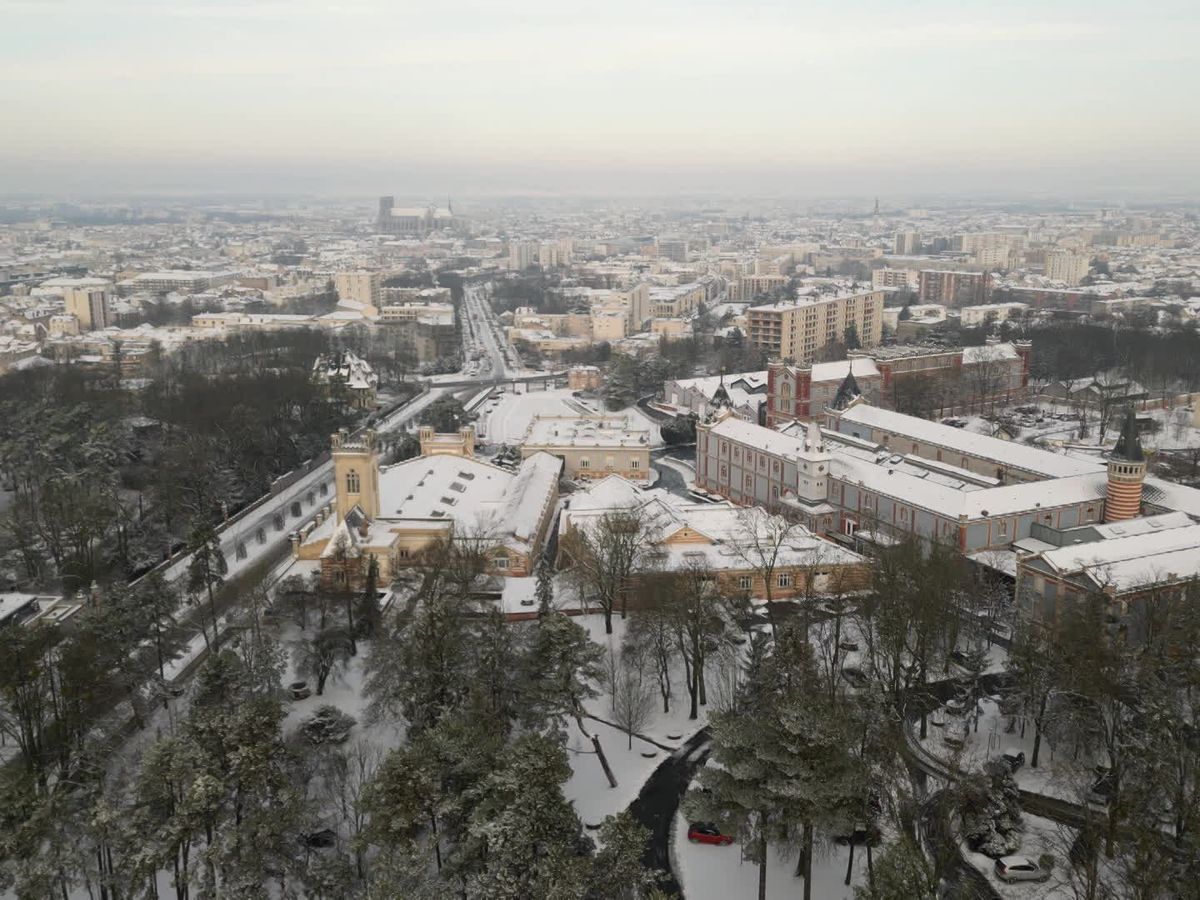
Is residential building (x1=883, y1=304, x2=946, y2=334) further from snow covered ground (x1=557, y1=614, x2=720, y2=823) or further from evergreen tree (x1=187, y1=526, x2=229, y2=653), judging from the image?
evergreen tree (x1=187, y1=526, x2=229, y2=653)

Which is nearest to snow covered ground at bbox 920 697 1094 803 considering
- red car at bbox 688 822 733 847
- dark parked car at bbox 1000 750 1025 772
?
dark parked car at bbox 1000 750 1025 772

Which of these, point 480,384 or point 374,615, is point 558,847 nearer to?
point 374,615

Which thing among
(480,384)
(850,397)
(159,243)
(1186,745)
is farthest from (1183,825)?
(159,243)

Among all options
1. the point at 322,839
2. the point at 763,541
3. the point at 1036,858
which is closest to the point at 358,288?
the point at 763,541

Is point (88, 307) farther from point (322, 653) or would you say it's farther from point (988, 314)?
point (322, 653)

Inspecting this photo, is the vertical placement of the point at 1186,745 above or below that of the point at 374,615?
above

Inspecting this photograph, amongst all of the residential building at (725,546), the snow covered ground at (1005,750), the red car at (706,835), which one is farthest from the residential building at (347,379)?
the red car at (706,835)

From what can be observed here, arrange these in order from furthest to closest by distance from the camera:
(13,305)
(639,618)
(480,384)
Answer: (13,305)
(480,384)
(639,618)
